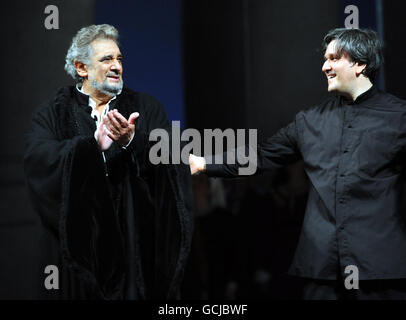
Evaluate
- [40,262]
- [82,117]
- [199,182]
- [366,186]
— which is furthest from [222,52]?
[40,262]

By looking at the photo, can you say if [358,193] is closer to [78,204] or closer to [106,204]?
[106,204]

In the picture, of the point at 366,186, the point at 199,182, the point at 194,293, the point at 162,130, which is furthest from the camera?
the point at 199,182

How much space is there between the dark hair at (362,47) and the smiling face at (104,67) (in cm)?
110

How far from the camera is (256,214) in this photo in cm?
388

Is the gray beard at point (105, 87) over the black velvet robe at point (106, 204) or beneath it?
over

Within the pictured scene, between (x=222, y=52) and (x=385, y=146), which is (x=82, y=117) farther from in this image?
(x=385, y=146)

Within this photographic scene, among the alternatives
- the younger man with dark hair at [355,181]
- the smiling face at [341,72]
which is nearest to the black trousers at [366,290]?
the younger man with dark hair at [355,181]

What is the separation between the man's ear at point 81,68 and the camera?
3.13 m

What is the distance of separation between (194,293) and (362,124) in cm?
132

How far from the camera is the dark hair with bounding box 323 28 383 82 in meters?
3.01

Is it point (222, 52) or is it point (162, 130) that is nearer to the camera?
point (162, 130)
